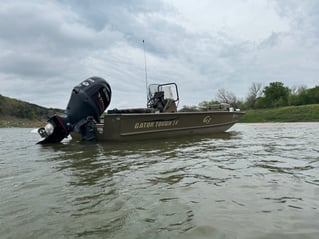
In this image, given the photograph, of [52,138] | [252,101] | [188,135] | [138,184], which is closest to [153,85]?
[188,135]

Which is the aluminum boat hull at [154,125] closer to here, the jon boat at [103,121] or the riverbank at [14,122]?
the jon boat at [103,121]

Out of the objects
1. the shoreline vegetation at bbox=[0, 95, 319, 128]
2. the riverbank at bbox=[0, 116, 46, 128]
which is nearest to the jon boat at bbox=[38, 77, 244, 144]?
the shoreline vegetation at bbox=[0, 95, 319, 128]

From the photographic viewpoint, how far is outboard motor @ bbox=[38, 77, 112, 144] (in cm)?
814

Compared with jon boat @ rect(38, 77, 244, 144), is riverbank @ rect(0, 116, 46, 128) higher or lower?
higher

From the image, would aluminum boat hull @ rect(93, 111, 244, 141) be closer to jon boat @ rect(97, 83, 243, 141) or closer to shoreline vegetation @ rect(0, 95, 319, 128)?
jon boat @ rect(97, 83, 243, 141)

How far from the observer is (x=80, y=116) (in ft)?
26.8

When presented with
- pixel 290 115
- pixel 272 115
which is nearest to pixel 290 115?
pixel 290 115

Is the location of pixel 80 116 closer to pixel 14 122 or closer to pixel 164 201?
pixel 164 201

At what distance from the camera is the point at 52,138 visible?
27.7 feet

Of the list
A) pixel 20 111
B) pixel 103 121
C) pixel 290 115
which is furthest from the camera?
pixel 20 111

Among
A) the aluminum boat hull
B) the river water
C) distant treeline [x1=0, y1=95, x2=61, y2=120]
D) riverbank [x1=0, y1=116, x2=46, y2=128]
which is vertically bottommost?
the river water

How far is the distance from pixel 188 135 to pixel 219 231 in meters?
8.55

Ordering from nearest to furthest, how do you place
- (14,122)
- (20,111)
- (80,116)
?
(80,116) → (14,122) → (20,111)

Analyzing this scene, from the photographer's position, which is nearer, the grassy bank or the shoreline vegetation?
the grassy bank
